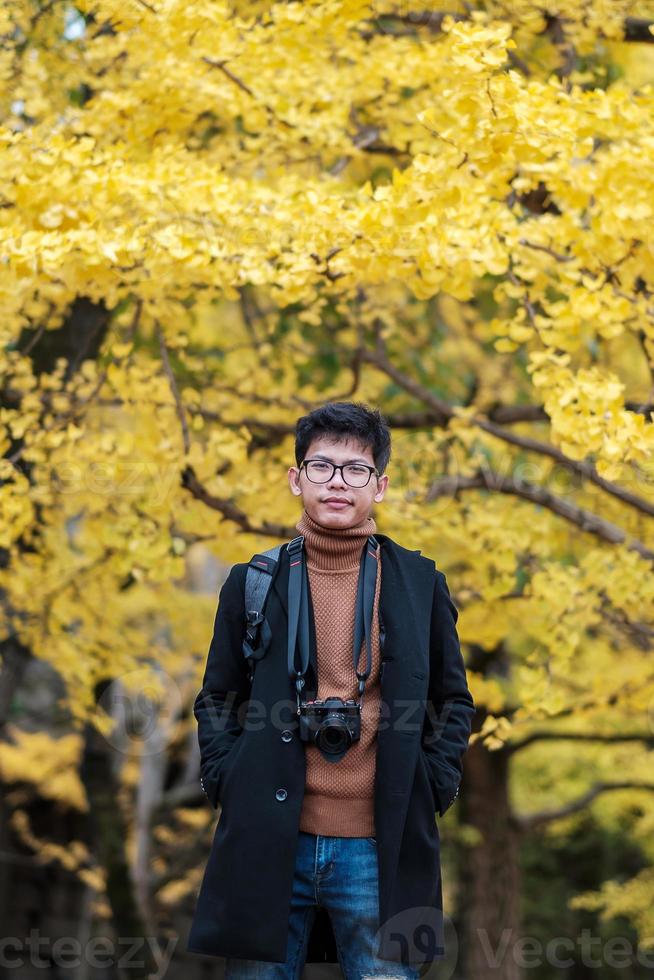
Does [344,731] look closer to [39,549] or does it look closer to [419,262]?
[419,262]

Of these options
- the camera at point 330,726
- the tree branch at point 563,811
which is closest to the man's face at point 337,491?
the camera at point 330,726

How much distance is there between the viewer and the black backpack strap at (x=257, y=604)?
2689 millimetres

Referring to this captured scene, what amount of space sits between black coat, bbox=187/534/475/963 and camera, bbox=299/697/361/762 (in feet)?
0.15

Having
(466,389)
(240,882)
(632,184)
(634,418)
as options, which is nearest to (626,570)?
(634,418)

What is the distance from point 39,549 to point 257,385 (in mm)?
1535

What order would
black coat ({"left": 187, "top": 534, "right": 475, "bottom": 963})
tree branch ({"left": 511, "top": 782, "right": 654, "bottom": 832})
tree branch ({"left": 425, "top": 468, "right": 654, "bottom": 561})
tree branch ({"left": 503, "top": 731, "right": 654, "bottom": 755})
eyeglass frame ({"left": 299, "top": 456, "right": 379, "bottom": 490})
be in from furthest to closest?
tree branch ({"left": 511, "top": 782, "right": 654, "bottom": 832})
tree branch ({"left": 503, "top": 731, "right": 654, "bottom": 755})
tree branch ({"left": 425, "top": 468, "right": 654, "bottom": 561})
eyeglass frame ({"left": 299, "top": 456, "right": 379, "bottom": 490})
black coat ({"left": 187, "top": 534, "right": 475, "bottom": 963})

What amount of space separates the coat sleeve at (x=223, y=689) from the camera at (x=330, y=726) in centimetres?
23

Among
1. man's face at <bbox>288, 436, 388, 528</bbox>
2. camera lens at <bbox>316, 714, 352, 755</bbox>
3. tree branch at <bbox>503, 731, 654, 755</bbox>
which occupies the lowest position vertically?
tree branch at <bbox>503, 731, 654, 755</bbox>

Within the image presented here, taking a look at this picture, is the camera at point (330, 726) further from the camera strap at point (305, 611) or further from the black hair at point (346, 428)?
the black hair at point (346, 428)

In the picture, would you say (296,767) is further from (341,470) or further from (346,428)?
(346,428)

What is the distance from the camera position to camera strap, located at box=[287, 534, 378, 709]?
2.63m

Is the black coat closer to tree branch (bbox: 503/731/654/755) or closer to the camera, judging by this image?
the camera

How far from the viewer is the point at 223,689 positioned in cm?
272

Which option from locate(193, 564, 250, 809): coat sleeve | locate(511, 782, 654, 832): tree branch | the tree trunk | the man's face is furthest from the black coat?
locate(511, 782, 654, 832): tree branch
